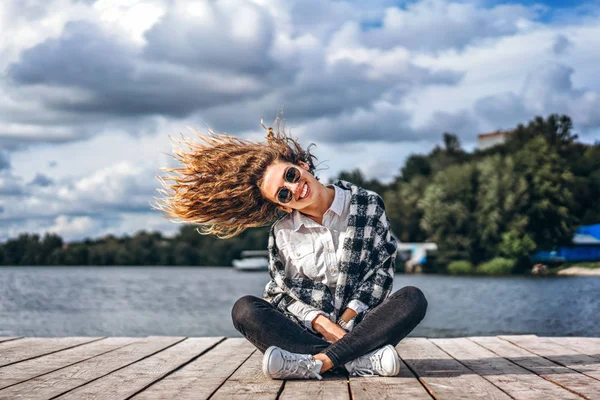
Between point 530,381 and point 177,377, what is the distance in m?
1.75

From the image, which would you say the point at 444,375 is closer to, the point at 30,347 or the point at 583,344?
the point at 583,344

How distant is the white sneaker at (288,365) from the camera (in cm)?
329

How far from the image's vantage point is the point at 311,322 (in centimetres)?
365

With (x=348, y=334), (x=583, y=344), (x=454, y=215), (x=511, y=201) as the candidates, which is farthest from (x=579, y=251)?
(x=348, y=334)

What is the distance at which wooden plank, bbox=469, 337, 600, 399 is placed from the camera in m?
3.05

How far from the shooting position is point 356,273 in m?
3.71

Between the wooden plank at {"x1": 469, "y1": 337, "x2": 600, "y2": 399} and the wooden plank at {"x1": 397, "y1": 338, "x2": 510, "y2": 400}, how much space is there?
0.34 m

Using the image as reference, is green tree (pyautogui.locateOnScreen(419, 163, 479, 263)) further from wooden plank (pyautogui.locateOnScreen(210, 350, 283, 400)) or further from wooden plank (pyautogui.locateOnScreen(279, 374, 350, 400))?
wooden plank (pyautogui.locateOnScreen(279, 374, 350, 400))

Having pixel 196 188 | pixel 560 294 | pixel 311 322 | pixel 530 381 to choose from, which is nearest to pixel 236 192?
pixel 196 188

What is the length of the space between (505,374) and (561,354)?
97 centimetres

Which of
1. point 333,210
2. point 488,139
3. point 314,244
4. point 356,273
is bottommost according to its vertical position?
point 356,273

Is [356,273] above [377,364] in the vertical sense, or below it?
above

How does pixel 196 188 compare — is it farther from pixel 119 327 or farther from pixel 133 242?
pixel 133 242

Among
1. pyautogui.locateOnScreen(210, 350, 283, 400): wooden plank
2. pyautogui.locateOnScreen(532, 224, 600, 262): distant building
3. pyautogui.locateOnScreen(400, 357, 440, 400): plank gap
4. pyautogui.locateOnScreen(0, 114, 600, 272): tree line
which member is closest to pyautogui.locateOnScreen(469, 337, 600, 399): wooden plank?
pyautogui.locateOnScreen(400, 357, 440, 400): plank gap
